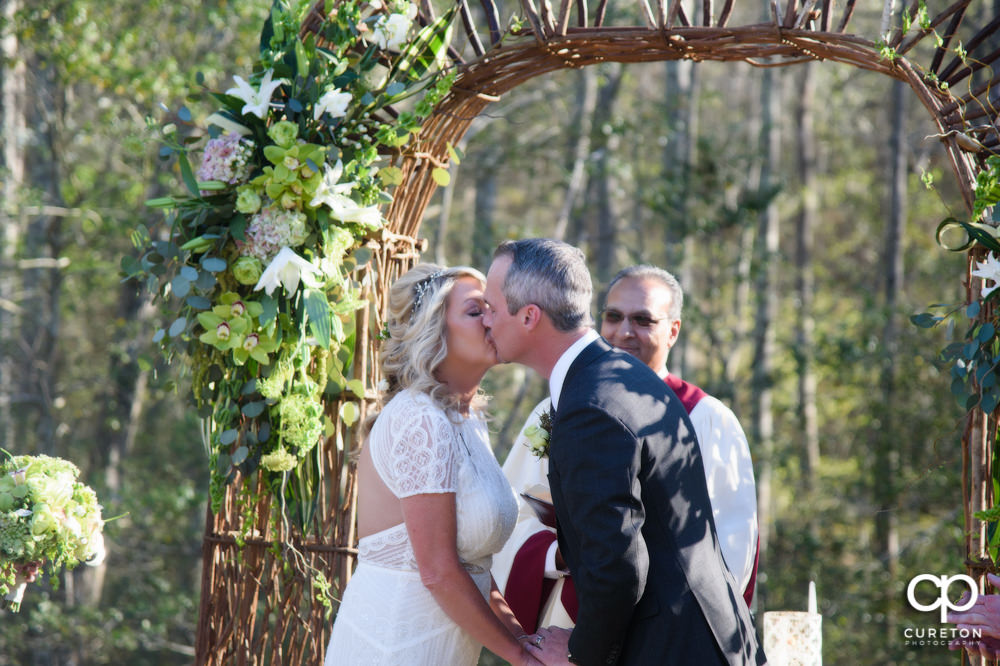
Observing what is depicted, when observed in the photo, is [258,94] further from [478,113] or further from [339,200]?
[478,113]

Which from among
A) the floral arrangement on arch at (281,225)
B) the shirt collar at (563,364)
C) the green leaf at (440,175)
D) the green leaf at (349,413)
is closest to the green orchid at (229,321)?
the floral arrangement on arch at (281,225)

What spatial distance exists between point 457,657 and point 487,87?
1711 mm

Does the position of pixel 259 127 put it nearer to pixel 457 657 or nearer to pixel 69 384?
pixel 457 657

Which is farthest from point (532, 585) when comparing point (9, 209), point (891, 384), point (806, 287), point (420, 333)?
point (806, 287)

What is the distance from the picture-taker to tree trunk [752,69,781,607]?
28.4 ft

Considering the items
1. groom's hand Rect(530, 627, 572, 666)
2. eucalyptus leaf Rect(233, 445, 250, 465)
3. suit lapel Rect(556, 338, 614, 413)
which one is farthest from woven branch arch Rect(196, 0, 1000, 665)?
suit lapel Rect(556, 338, 614, 413)

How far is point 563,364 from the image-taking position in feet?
6.62

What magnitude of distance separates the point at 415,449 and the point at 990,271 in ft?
5.03

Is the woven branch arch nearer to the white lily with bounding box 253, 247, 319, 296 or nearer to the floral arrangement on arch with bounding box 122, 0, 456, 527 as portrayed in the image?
the floral arrangement on arch with bounding box 122, 0, 456, 527

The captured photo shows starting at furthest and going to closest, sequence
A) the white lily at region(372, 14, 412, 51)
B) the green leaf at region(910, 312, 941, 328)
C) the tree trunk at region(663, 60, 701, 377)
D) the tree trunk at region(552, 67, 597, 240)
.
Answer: the tree trunk at region(663, 60, 701, 377), the tree trunk at region(552, 67, 597, 240), the white lily at region(372, 14, 412, 51), the green leaf at region(910, 312, 941, 328)

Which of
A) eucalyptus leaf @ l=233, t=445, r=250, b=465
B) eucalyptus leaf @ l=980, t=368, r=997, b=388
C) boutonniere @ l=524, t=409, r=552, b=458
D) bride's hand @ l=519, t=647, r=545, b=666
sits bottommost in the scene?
bride's hand @ l=519, t=647, r=545, b=666

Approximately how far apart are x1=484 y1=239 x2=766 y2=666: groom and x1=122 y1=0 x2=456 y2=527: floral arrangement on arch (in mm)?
779

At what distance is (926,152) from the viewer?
416 inches

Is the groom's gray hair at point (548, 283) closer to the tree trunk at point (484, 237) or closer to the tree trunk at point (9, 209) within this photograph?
the tree trunk at point (9, 209)
